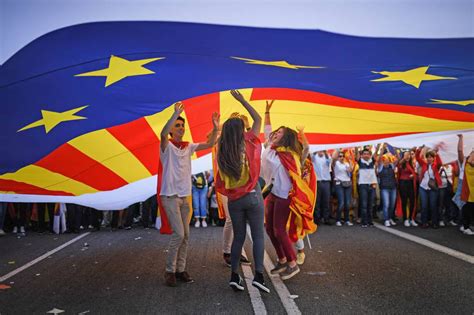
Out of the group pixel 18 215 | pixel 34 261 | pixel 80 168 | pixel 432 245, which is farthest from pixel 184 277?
pixel 18 215

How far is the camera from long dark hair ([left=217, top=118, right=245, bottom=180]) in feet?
17.3

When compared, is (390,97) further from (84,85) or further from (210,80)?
(84,85)

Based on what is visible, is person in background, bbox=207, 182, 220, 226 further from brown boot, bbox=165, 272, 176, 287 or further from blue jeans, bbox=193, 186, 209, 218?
brown boot, bbox=165, 272, 176, 287

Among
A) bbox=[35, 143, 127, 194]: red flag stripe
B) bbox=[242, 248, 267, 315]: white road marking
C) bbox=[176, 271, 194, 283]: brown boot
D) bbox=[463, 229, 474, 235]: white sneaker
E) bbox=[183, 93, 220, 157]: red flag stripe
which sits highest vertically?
bbox=[183, 93, 220, 157]: red flag stripe

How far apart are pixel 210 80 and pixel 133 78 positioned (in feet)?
3.12

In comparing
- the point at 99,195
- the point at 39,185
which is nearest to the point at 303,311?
the point at 99,195

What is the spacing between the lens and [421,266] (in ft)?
21.9

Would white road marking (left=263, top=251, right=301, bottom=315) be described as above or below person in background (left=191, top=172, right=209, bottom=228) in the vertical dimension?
below

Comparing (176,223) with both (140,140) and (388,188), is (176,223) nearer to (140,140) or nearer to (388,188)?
(140,140)

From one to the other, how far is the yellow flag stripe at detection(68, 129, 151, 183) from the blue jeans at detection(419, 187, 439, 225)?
268 inches

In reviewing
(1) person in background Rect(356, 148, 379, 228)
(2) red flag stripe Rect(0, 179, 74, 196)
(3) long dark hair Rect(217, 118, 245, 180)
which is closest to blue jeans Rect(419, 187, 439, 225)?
(1) person in background Rect(356, 148, 379, 228)

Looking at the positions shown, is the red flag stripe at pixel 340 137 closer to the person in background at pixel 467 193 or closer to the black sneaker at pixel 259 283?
the person in background at pixel 467 193

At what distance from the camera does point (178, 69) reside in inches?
233

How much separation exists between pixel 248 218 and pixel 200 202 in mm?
7279
